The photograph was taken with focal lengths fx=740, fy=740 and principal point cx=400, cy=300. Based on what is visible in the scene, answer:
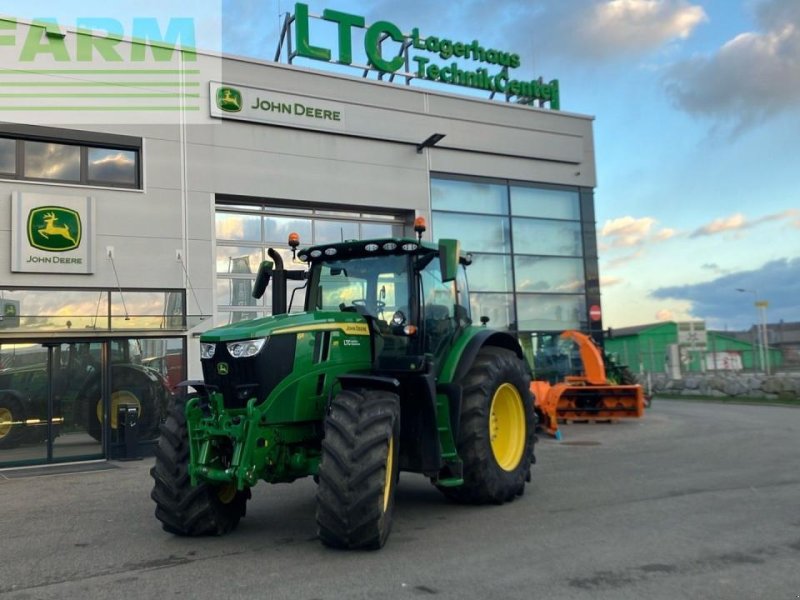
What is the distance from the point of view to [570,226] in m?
19.9

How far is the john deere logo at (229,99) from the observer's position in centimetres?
1498

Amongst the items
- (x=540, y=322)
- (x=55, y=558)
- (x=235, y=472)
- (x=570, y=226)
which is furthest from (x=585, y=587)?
(x=570, y=226)

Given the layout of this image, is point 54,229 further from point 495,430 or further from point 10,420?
point 495,430

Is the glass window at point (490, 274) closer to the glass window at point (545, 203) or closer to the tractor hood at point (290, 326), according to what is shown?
the glass window at point (545, 203)

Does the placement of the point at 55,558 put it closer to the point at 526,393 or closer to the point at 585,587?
the point at 585,587

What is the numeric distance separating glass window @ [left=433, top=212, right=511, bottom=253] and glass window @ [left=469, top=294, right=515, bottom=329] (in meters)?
1.17

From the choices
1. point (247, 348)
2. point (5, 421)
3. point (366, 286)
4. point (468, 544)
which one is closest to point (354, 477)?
point (468, 544)

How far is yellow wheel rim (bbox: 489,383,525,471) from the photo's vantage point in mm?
8211

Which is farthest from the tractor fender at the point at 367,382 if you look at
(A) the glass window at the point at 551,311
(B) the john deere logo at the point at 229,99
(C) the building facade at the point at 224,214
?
(A) the glass window at the point at 551,311

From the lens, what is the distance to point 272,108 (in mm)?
15555

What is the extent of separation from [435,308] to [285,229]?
897 cm

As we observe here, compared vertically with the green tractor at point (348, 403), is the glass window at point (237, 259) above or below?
above

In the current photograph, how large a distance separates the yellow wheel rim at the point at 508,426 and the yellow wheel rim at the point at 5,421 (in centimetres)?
883

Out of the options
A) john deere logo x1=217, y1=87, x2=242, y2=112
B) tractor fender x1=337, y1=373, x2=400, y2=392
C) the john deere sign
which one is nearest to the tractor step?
tractor fender x1=337, y1=373, x2=400, y2=392
